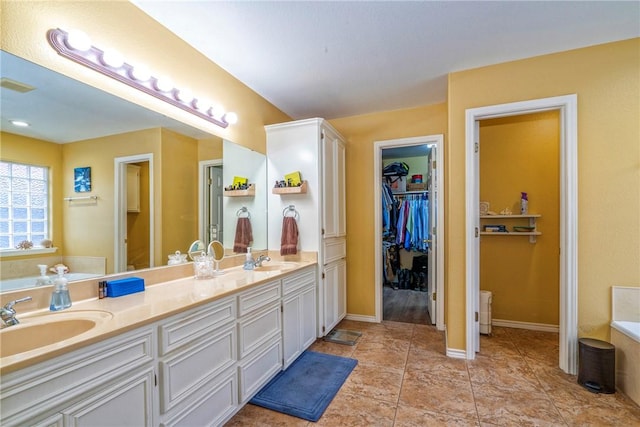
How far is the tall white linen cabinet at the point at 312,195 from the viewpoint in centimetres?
→ 279

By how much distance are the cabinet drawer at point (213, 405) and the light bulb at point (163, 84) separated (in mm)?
1770

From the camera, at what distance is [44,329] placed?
117 cm

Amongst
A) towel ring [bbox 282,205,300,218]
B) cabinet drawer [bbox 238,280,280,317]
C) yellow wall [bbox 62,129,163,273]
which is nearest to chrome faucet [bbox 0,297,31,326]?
yellow wall [bbox 62,129,163,273]

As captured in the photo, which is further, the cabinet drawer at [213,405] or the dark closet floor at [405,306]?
the dark closet floor at [405,306]

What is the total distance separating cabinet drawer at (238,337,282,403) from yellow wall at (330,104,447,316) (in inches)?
59.8

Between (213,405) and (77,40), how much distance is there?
1963mm

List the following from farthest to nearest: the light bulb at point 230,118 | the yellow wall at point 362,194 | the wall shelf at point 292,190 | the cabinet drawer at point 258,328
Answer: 1. the yellow wall at point 362,194
2. the wall shelf at point 292,190
3. the light bulb at point 230,118
4. the cabinet drawer at point 258,328

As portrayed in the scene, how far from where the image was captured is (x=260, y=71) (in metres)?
2.42

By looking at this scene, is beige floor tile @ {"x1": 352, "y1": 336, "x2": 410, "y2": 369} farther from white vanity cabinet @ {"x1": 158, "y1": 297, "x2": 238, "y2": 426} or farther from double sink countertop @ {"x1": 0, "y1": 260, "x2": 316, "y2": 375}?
double sink countertop @ {"x1": 0, "y1": 260, "x2": 316, "y2": 375}

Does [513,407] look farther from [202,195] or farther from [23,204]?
A: [23,204]

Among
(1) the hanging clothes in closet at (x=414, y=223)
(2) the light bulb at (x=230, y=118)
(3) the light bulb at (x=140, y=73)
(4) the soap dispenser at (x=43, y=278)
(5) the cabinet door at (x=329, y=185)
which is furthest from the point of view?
(1) the hanging clothes in closet at (x=414, y=223)

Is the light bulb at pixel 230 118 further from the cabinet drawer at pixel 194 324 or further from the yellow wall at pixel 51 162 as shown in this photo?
the cabinet drawer at pixel 194 324

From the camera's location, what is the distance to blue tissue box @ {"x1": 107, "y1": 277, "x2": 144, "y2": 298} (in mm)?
1520

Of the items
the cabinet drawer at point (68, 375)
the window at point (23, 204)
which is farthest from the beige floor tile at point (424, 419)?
the window at point (23, 204)
